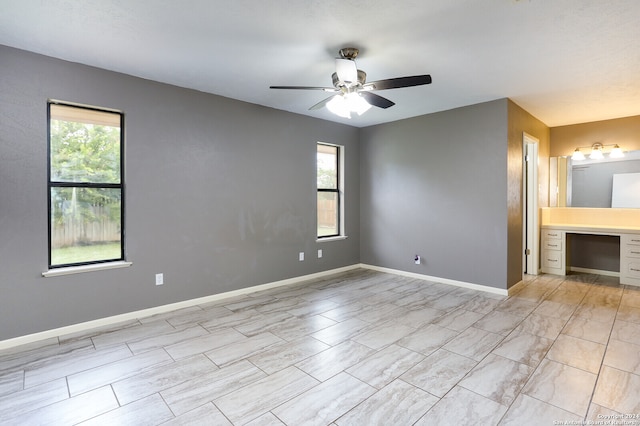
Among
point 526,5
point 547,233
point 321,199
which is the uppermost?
point 526,5

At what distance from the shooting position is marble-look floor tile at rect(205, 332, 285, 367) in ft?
8.64

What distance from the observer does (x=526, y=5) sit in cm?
220

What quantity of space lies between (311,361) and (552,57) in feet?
11.3

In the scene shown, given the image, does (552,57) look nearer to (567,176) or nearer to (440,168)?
(440,168)

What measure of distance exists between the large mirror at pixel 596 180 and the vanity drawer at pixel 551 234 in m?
0.73

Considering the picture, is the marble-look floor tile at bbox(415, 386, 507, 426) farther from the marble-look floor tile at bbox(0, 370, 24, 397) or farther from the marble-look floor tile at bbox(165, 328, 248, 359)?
the marble-look floor tile at bbox(0, 370, 24, 397)

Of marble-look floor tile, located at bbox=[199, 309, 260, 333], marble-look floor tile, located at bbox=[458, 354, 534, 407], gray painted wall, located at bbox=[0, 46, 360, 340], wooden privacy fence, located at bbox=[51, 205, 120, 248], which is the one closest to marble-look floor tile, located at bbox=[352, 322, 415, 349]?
marble-look floor tile, located at bbox=[458, 354, 534, 407]

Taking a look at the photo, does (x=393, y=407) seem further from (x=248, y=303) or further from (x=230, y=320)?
(x=248, y=303)

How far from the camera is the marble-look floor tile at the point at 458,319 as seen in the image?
329cm

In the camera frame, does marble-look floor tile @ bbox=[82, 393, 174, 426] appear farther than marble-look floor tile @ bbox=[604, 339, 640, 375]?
No

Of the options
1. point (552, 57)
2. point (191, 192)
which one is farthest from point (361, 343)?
point (552, 57)

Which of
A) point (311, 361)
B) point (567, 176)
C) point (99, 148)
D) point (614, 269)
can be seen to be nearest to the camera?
point (311, 361)

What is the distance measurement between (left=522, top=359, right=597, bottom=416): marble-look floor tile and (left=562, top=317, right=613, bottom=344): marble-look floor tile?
786mm

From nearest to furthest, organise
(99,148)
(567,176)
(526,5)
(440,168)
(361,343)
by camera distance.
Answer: (526,5) < (361,343) < (99,148) < (440,168) < (567,176)
